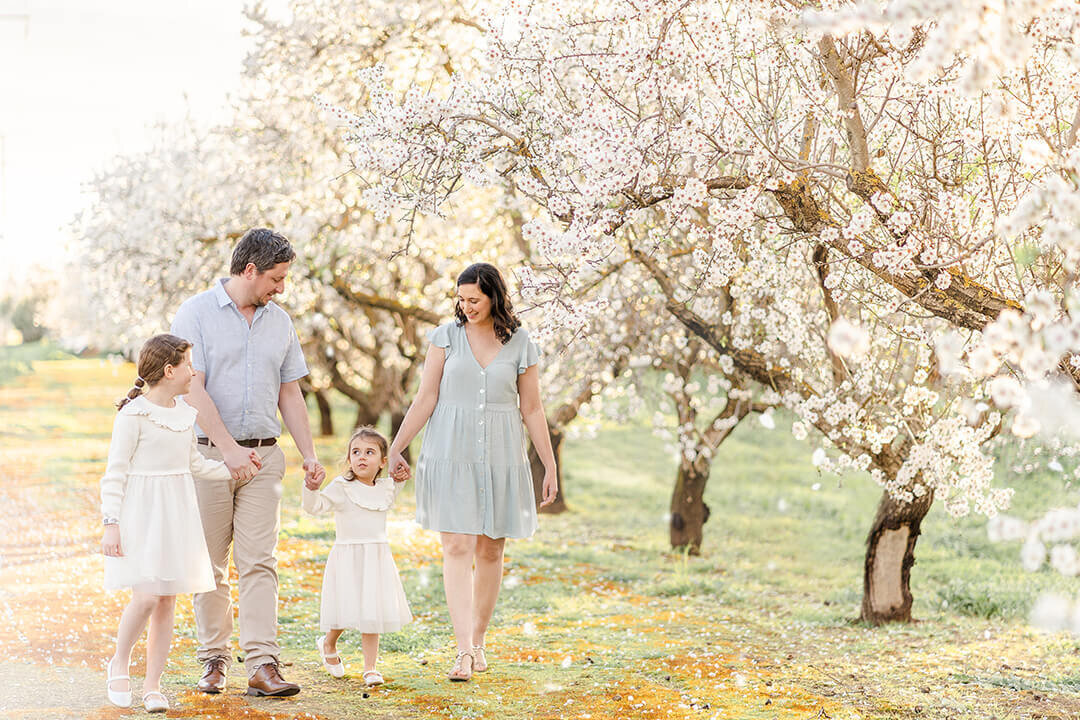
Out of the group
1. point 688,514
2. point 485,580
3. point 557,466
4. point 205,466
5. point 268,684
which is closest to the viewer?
point 205,466

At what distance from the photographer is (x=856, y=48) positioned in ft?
18.6

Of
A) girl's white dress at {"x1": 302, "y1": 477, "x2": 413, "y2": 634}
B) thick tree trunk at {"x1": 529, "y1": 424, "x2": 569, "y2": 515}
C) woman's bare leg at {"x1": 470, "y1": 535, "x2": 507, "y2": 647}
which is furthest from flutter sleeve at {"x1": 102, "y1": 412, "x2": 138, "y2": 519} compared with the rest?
thick tree trunk at {"x1": 529, "y1": 424, "x2": 569, "y2": 515}

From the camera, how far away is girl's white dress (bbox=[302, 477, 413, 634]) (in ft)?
18.5

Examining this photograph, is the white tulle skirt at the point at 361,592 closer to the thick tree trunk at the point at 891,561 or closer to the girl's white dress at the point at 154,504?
the girl's white dress at the point at 154,504

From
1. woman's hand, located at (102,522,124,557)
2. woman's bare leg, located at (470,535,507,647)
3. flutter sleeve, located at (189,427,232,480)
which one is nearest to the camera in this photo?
woman's hand, located at (102,522,124,557)

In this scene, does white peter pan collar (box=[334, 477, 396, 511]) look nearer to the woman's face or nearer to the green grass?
the woman's face

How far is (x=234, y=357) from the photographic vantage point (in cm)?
539

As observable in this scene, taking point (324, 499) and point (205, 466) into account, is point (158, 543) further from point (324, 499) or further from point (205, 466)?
point (324, 499)

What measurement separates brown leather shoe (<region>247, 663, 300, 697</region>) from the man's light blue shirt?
1147mm

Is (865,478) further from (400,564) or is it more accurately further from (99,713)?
(99,713)

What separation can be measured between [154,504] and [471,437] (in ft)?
5.37

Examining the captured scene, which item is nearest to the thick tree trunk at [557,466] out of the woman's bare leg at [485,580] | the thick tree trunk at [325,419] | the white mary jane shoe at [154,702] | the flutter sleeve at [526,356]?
the woman's bare leg at [485,580]

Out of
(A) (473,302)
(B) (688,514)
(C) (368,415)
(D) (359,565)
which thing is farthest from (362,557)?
(C) (368,415)

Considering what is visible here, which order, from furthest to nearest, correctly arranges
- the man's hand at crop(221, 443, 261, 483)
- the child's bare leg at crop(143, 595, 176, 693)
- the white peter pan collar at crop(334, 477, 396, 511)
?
the white peter pan collar at crop(334, 477, 396, 511), the man's hand at crop(221, 443, 261, 483), the child's bare leg at crop(143, 595, 176, 693)
